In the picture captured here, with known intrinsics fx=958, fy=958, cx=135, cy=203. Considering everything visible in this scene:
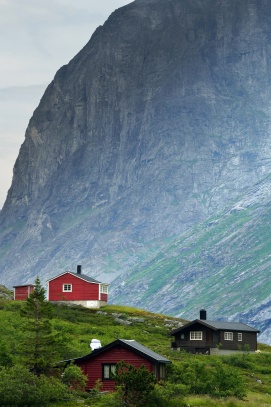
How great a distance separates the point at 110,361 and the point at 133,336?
40329 mm

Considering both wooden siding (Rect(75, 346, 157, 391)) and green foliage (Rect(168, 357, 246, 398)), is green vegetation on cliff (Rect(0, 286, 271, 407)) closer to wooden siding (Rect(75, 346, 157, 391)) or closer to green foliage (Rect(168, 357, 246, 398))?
green foliage (Rect(168, 357, 246, 398))

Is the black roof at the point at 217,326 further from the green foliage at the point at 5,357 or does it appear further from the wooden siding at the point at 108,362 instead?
the green foliage at the point at 5,357

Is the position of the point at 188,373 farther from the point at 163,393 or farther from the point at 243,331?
the point at 243,331

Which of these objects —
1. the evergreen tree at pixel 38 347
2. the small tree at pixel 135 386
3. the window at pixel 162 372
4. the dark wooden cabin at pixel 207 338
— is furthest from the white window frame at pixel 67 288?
the small tree at pixel 135 386

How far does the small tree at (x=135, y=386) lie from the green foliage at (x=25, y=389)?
14.5 ft

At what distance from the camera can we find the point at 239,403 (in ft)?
228

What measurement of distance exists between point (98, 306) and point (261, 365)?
47657mm

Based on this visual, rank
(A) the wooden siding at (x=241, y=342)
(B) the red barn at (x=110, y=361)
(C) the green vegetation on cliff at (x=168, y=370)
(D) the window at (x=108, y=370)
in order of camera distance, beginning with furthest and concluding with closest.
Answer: (A) the wooden siding at (x=241, y=342)
(D) the window at (x=108, y=370)
(B) the red barn at (x=110, y=361)
(C) the green vegetation on cliff at (x=168, y=370)

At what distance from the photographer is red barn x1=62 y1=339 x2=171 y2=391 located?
70.9 metres

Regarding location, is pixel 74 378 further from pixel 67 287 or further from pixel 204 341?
pixel 67 287

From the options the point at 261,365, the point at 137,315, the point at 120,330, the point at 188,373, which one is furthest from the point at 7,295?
the point at 188,373

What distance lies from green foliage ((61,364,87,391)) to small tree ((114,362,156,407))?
5.25 m

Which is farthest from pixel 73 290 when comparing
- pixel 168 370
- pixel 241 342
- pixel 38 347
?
pixel 38 347

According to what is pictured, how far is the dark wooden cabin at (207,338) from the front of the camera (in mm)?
113500
